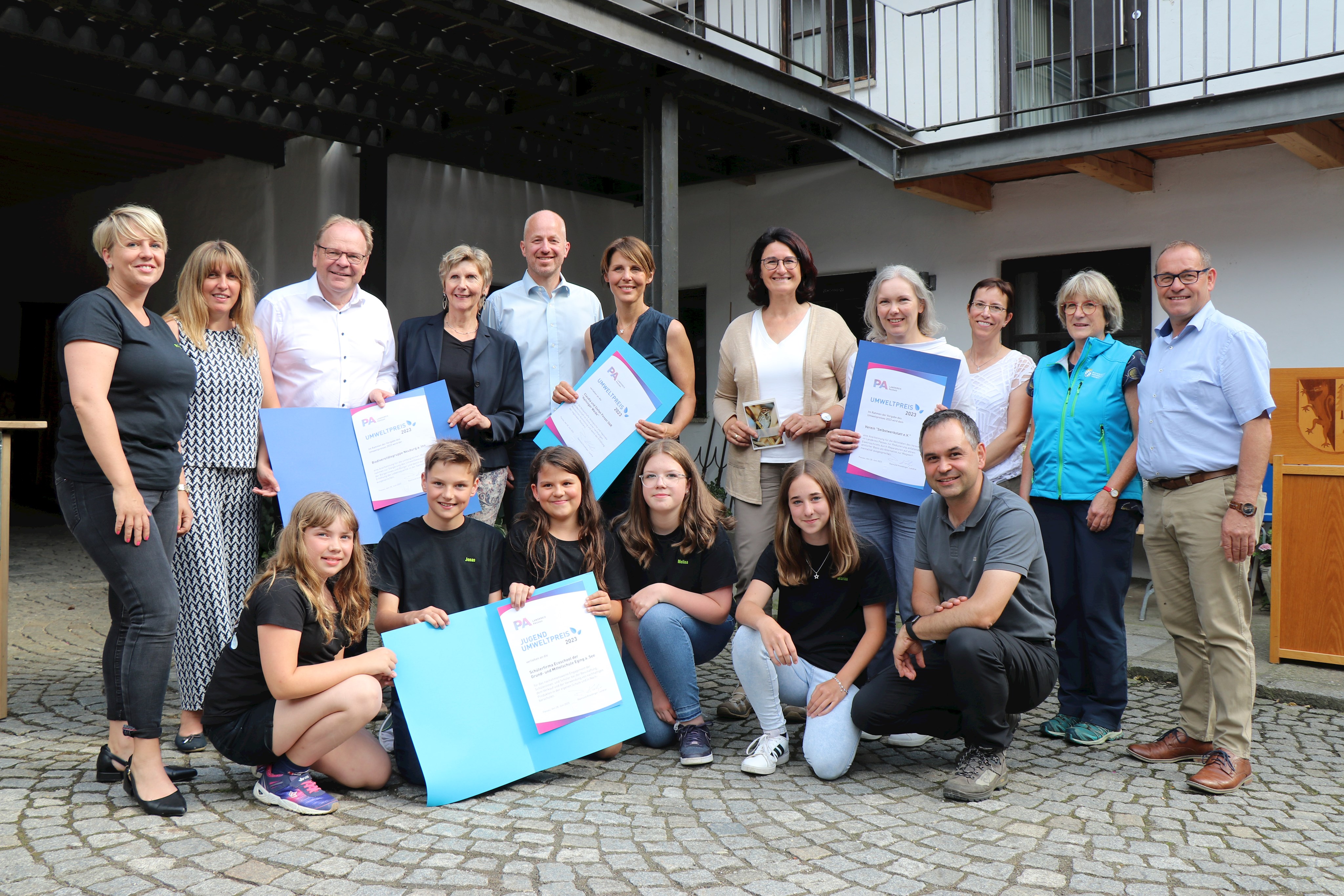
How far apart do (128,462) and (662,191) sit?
4522 millimetres

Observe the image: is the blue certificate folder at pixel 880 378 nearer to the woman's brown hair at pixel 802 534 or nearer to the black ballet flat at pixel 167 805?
the woman's brown hair at pixel 802 534

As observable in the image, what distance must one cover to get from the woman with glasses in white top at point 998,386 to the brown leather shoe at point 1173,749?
116 centimetres

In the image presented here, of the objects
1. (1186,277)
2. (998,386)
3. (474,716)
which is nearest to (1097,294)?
(1186,277)

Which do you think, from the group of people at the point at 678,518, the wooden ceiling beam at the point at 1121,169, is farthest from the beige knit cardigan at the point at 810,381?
the wooden ceiling beam at the point at 1121,169

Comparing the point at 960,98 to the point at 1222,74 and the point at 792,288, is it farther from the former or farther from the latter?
the point at 792,288

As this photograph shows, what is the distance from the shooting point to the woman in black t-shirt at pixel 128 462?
2.86 meters

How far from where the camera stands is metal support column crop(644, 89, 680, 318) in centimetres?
677

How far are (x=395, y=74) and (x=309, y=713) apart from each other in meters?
5.57

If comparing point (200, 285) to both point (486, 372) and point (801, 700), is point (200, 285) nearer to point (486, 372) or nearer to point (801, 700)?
point (486, 372)

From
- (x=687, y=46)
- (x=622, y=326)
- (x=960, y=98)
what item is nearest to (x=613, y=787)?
(x=622, y=326)

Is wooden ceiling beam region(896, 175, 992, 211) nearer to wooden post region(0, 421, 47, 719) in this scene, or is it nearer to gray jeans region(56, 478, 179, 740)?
wooden post region(0, 421, 47, 719)

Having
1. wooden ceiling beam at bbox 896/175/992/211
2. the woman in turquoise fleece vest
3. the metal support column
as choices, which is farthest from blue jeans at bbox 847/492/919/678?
wooden ceiling beam at bbox 896/175/992/211

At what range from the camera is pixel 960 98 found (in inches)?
337

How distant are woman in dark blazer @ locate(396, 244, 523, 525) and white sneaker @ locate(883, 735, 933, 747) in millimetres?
1821
